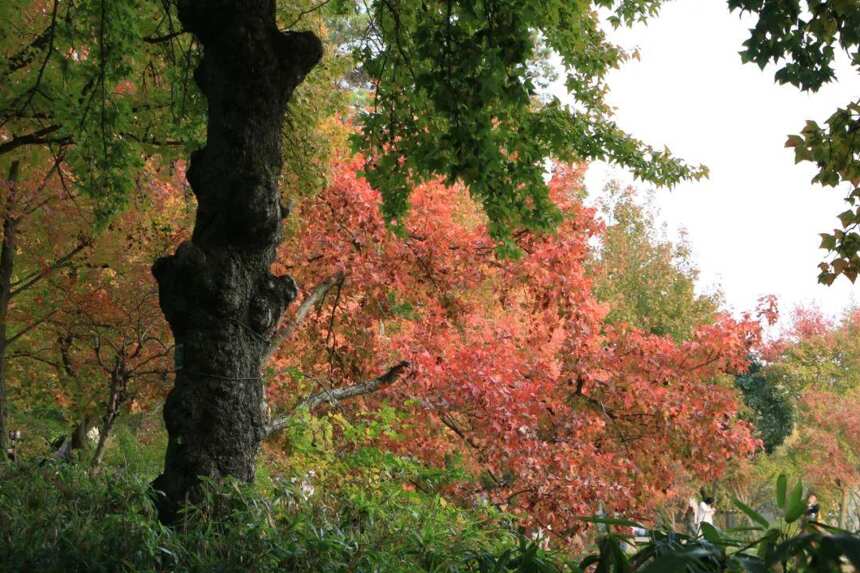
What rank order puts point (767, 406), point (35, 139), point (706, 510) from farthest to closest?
point (767, 406), point (706, 510), point (35, 139)

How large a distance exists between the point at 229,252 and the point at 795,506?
3.94 meters

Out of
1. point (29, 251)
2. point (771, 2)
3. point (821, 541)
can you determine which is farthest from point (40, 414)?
point (821, 541)

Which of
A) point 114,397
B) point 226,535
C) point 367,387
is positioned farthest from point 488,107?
point 114,397

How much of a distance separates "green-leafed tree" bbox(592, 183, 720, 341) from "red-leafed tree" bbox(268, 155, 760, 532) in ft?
40.0

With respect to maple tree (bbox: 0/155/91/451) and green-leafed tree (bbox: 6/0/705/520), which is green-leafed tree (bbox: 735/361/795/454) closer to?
green-leafed tree (bbox: 6/0/705/520)

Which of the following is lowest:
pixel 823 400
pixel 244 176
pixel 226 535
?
pixel 226 535

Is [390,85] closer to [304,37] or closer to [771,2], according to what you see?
[304,37]

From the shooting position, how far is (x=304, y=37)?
5391 mm

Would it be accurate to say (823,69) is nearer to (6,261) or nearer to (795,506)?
(795,506)

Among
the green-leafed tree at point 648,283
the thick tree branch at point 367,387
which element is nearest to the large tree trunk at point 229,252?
the thick tree branch at point 367,387

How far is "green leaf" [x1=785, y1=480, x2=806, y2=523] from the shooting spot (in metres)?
1.85

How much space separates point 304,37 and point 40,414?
13.9 metres

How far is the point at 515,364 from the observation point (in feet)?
33.7

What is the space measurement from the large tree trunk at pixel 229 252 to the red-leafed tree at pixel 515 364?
3997 mm
